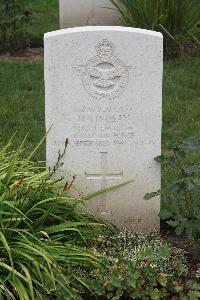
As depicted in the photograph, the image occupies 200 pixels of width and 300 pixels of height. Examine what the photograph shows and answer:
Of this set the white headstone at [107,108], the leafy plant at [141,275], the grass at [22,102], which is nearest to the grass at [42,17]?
the grass at [22,102]

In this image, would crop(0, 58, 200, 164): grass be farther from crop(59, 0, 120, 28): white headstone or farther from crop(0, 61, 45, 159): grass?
crop(59, 0, 120, 28): white headstone

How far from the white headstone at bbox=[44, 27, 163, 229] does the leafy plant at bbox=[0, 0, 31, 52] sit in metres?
5.19

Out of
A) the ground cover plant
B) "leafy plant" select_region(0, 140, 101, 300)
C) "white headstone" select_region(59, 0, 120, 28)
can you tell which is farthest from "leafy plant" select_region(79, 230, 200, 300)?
"white headstone" select_region(59, 0, 120, 28)

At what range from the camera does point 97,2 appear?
432 inches

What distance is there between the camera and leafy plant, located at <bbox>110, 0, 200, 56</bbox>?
9805 mm

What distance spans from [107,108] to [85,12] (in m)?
6.08

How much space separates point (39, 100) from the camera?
8461 millimetres

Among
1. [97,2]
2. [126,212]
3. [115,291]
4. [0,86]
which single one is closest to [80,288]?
[115,291]

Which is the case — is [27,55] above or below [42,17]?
below

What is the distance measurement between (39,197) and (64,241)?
299 mm

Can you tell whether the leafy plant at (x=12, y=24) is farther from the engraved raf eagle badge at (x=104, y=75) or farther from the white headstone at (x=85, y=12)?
the engraved raf eagle badge at (x=104, y=75)

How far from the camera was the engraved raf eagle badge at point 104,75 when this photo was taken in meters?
5.08

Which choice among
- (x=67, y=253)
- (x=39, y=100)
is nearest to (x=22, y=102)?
(x=39, y=100)

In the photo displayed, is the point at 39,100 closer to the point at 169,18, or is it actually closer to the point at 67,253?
the point at 169,18
